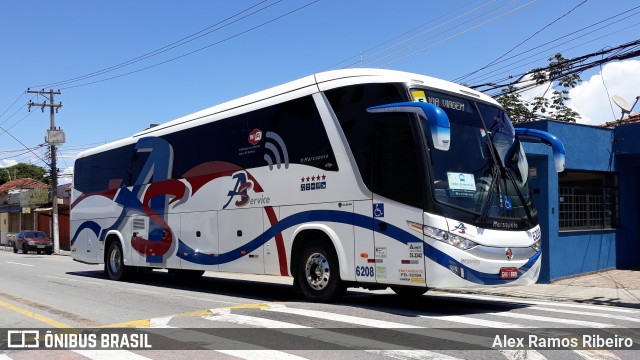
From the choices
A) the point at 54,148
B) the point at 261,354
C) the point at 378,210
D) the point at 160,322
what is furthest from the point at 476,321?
the point at 54,148

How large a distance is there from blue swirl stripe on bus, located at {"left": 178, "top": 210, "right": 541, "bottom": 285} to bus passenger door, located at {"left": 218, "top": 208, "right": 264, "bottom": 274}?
2cm

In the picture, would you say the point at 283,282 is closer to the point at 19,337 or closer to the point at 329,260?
the point at 329,260

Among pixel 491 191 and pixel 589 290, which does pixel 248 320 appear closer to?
pixel 491 191

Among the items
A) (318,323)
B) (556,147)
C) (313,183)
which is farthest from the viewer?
(556,147)

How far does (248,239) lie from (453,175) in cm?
474

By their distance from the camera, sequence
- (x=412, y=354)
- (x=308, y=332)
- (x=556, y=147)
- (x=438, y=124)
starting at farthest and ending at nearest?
(x=556, y=147)
(x=438, y=124)
(x=308, y=332)
(x=412, y=354)

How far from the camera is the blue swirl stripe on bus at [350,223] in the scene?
334 inches

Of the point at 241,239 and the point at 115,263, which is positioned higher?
the point at 241,239

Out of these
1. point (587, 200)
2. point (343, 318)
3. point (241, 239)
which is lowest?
point (343, 318)

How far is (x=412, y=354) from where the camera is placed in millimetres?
6254

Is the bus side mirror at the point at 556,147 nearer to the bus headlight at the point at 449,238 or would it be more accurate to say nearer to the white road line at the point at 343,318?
the bus headlight at the point at 449,238

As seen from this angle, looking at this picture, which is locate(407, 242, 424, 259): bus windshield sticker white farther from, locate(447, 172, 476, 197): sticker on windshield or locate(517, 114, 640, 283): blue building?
locate(517, 114, 640, 283): blue building

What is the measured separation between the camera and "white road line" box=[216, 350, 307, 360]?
20.4 ft

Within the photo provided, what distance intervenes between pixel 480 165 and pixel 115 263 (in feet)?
38.3
